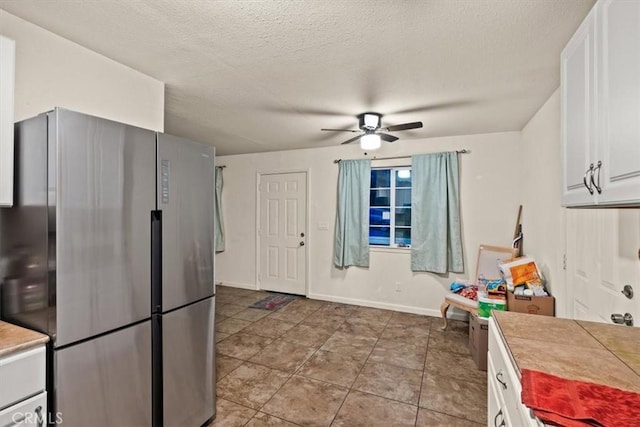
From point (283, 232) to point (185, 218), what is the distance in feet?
10.9

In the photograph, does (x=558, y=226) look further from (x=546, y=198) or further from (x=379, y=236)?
(x=379, y=236)

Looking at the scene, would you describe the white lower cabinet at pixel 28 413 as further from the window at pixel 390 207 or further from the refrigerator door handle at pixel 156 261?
the window at pixel 390 207

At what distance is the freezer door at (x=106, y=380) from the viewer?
1.25m

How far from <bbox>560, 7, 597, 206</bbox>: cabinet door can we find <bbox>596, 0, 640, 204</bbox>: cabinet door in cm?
8

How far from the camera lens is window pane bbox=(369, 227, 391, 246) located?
4387mm

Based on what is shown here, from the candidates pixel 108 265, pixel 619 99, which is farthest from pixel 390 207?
pixel 108 265

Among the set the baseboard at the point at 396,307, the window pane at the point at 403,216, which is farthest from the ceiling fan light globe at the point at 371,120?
the baseboard at the point at 396,307

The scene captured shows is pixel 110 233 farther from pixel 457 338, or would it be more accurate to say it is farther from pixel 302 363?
pixel 457 338

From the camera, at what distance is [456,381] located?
251cm

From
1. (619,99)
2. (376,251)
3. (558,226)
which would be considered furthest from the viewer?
(376,251)

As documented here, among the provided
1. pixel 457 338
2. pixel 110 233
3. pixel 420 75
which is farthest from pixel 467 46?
pixel 457 338

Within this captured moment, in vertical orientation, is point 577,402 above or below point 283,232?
Answer: below

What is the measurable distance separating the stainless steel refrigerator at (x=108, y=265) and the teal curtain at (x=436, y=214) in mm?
3020

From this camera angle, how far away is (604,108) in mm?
1045
